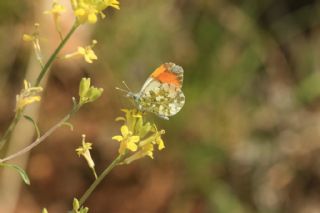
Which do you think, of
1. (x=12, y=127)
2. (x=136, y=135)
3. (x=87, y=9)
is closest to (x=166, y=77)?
(x=136, y=135)

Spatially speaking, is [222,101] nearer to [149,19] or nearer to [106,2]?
[149,19]

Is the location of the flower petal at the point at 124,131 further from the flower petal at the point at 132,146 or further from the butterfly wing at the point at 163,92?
the butterfly wing at the point at 163,92

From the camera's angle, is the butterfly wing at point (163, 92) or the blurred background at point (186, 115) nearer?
the butterfly wing at point (163, 92)

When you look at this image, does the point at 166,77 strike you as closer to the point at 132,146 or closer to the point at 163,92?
the point at 163,92

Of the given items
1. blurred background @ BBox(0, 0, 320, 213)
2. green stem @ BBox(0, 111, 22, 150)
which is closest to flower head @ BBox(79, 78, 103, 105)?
green stem @ BBox(0, 111, 22, 150)

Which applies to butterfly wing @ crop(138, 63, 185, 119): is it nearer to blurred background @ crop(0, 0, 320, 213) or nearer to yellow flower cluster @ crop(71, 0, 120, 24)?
yellow flower cluster @ crop(71, 0, 120, 24)

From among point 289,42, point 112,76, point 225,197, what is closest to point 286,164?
point 225,197

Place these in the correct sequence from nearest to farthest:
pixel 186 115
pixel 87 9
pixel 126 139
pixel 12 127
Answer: pixel 12 127 → pixel 87 9 → pixel 126 139 → pixel 186 115

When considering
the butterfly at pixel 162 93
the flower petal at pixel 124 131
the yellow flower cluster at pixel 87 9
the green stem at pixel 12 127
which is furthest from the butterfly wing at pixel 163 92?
the green stem at pixel 12 127
